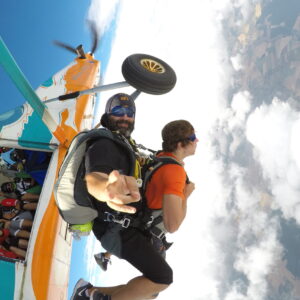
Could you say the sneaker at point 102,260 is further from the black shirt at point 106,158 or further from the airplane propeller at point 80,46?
the airplane propeller at point 80,46

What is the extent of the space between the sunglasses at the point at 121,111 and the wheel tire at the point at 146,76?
2116 millimetres

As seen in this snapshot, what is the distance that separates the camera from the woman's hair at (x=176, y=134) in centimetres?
262

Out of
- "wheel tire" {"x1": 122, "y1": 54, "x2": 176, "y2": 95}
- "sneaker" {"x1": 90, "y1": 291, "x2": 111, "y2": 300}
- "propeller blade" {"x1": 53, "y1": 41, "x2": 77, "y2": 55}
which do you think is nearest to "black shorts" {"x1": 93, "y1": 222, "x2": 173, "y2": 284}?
"sneaker" {"x1": 90, "y1": 291, "x2": 111, "y2": 300}

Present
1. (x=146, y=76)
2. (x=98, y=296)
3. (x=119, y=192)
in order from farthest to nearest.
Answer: (x=146, y=76) → (x=98, y=296) → (x=119, y=192)

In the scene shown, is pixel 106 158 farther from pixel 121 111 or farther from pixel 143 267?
pixel 143 267

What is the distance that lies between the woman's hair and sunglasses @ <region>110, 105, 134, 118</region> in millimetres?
409

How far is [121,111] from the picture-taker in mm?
2459

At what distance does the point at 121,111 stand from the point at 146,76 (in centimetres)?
222

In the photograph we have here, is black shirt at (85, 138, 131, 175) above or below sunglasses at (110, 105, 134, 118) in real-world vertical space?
below

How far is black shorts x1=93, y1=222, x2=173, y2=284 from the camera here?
2.39 metres

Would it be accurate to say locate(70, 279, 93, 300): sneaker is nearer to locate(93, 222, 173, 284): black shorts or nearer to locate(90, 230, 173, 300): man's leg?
locate(90, 230, 173, 300): man's leg

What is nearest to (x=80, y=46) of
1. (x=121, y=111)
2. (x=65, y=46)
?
(x=65, y=46)

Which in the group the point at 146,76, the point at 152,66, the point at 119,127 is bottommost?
the point at 119,127

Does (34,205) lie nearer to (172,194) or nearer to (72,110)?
(72,110)
